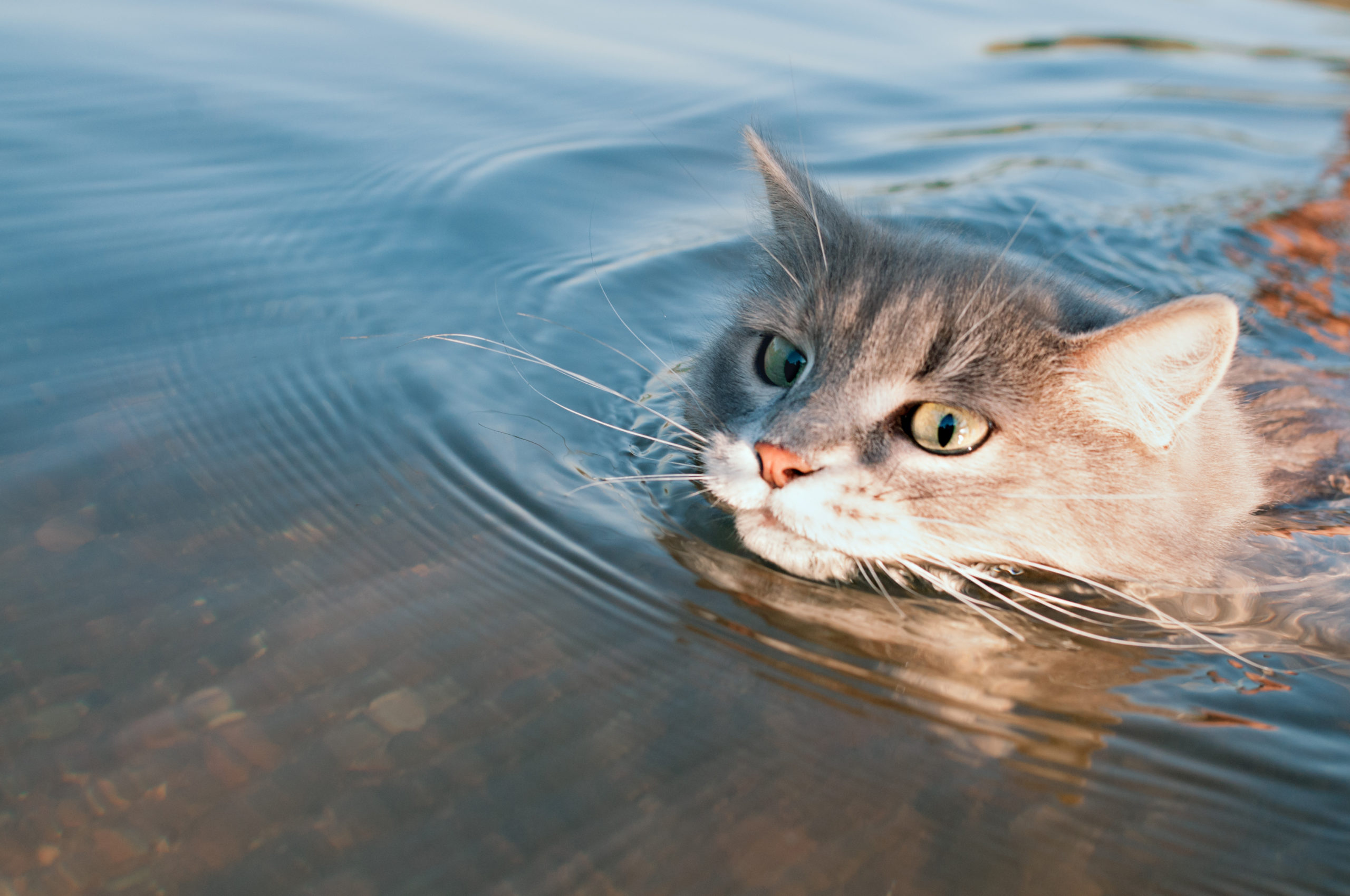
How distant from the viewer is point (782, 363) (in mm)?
2830

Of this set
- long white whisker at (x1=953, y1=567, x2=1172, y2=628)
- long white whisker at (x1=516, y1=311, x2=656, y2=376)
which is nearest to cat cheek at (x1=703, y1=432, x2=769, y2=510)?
long white whisker at (x1=953, y1=567, x2=1172, y2=628)

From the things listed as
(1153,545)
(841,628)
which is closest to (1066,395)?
(1153,545)

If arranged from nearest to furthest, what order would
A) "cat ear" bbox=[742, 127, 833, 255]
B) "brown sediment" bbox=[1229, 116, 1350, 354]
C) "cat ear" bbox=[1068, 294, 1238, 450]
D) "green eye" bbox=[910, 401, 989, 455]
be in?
1. "cat ear" bbox=[1068, 294, 1238, 450]
2. "green eye" bbox=[910, 401, 989, 455]
3. "cat ear" bbox=[742, 127, 833, 255]
4. "brown sediment" bbox=[1229, 116, 1350, 354]

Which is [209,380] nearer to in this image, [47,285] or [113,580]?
[47,285]

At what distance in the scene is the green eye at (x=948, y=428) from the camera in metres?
2.46

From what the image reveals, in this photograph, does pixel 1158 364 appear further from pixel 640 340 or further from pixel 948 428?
pixel 640 340

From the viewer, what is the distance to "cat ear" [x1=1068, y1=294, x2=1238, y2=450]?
7.14 feet

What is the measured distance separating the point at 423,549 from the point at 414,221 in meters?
2.31

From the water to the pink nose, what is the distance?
0.90 feet

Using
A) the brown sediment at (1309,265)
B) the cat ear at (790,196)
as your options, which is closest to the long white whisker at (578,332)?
the cat ear at (790,196)

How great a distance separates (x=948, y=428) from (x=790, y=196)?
3.23ft

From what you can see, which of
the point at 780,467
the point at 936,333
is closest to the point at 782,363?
the point at 936,333

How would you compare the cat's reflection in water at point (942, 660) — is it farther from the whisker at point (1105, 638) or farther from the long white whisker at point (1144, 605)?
the long white whisker at point (1144, 605)

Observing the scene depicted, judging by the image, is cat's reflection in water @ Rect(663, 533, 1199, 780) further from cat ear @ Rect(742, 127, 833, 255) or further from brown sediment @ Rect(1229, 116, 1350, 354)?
brown sediment @ Rect(1229, 116, 1350, 354)
